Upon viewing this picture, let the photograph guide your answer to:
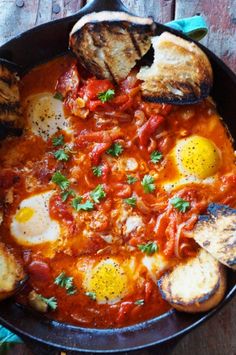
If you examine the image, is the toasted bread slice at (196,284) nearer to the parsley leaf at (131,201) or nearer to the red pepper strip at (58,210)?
the parsley leaf at (131,201)

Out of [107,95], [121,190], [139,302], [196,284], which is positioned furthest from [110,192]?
[196,284]

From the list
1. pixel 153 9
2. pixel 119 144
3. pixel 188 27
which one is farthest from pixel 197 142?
pixel 153 9

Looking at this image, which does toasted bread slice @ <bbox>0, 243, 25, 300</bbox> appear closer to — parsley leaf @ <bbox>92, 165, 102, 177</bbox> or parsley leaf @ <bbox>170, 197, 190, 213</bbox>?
parsley leaf @ <bbox>92, 165, 102, 177</bbox>

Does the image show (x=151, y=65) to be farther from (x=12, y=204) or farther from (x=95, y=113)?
(x=12, y=204)

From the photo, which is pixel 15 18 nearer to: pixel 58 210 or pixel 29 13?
pixel 29 13

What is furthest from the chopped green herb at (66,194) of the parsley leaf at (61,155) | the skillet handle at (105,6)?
the skillet handle at (105,6)

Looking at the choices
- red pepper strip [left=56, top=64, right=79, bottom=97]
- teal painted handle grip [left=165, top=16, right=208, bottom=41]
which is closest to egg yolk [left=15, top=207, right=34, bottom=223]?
red pepper strip [left=56, top=64, right=79, bottom=97]

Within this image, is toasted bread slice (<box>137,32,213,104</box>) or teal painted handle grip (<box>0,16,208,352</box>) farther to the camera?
teal painted handle grip (<box>0,16,208,352</box>)
